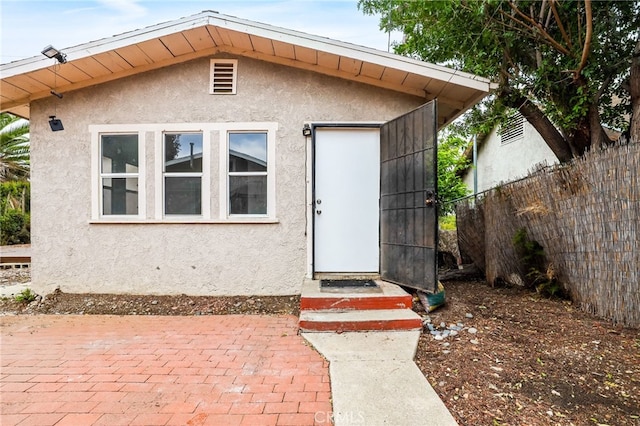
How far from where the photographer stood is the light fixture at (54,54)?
4047 mm

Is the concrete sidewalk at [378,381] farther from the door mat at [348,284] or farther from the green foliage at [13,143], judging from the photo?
the green foliage at [13,143]

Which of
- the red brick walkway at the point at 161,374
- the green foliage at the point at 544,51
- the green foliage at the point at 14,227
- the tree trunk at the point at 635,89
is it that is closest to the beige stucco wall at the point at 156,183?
the red brick walkway at the point at 161,374

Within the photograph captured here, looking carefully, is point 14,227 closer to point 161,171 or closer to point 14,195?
point 14,195

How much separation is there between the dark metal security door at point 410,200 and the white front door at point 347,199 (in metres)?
0.15

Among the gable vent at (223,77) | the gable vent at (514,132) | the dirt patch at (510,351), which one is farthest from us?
the gable vent at (514,132)

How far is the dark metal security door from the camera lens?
3.91m

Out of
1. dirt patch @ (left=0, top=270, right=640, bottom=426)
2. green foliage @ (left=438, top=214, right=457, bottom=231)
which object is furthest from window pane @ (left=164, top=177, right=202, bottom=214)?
green foliage @ (left=438, top=214, right=457, bottom=231)

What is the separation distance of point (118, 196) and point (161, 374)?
3.25 m

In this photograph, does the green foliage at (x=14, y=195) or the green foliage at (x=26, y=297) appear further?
the green foliage at (x=14, y=195)

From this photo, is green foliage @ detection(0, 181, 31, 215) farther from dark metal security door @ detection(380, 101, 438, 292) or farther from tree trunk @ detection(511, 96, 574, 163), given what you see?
tree trunk @ detection(511, 96, 574, 163)

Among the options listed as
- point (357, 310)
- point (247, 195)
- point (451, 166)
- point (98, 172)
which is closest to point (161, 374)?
point (357, 310)

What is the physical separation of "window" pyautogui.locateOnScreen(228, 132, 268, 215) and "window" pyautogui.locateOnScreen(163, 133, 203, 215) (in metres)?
0.48

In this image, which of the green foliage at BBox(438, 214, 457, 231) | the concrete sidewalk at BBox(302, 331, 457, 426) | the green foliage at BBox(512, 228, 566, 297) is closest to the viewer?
the concrete sidewalk at BBox(302, 331, 457, 426)

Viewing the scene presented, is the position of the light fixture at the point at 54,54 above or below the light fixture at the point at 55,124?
above
